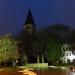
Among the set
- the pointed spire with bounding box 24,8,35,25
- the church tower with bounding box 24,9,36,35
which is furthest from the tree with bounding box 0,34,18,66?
the pointed spire with bounding box 24,8,35,25

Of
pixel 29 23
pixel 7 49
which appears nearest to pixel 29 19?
pixel 29 23

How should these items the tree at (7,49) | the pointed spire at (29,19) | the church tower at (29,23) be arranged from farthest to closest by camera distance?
the pointed spire at (29,19), the church tower at (29,23), the tree at (7,49)

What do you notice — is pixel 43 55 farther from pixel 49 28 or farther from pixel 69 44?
pixel 69 44

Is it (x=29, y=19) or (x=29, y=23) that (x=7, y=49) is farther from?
(x=29, y=19)

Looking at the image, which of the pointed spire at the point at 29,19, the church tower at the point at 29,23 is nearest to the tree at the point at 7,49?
the church tower at the point at 29,23

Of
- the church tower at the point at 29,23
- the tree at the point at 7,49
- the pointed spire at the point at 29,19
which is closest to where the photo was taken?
the tree at the point at 7,49

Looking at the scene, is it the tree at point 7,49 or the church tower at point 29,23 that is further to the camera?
the church tower at point 29,23

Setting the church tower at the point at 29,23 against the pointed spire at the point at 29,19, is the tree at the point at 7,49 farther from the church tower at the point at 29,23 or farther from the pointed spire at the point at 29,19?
the pointed spire at the point at 29,19

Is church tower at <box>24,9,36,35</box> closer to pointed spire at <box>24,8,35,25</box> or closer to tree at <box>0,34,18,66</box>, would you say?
pointed spire at <box>24,8,35,25</box>

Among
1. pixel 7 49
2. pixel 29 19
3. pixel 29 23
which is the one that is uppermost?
pixel 29 19

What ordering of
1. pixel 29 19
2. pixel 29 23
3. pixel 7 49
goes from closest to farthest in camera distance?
pixel 7 49 < pixel 29 23 < pixel 29 19

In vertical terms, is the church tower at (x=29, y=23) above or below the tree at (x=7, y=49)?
above

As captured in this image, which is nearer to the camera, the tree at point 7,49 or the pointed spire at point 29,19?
the tree at point 7,49

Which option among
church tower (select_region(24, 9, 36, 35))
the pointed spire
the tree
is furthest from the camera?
the pointed spire
